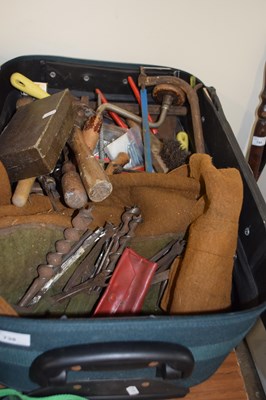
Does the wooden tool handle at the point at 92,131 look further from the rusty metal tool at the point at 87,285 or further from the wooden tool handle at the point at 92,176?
the rusty metal tool at the point at 87,285

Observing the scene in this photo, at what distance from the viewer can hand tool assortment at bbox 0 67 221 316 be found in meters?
0.52

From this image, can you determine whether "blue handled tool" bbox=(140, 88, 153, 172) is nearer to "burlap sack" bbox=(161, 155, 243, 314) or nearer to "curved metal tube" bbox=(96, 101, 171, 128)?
"curved metal tube" bbox=(96, 101, 171, 128)

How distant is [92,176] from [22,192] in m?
0.11

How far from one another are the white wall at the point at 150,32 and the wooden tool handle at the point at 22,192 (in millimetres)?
366

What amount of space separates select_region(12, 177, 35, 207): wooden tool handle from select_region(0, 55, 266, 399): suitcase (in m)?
0.21

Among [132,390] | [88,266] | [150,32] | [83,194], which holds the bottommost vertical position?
[132,390]

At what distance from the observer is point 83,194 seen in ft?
1.69

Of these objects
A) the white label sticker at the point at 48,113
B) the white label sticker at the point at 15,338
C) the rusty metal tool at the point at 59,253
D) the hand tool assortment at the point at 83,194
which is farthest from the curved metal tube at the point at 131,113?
the white label sticker at the point at 15,338

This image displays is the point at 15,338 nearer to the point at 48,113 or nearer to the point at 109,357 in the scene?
the point at 109,357

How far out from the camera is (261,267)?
496 millimetres

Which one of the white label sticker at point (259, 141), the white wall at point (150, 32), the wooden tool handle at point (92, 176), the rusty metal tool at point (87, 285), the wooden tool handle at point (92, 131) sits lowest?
the rusty metal tool at point (87, 285)

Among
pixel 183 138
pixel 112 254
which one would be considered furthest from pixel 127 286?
pixel 183 138

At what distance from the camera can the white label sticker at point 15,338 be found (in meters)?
0.38

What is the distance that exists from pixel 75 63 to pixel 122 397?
0.59m
